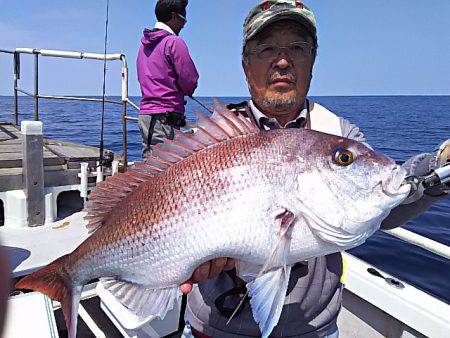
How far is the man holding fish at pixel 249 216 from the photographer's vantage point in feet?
4.13

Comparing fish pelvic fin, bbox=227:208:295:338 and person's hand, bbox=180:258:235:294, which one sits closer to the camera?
fish pelvic fin, bbox=227:208:295:338

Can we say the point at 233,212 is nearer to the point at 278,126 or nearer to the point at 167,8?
the point at 278,126

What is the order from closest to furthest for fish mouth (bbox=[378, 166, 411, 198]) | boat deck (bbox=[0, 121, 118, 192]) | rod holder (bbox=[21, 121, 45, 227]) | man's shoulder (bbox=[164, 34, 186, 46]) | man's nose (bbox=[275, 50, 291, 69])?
1. fish mouth (bbox=[378, 166, 411, 198])
2. man's nose (bbox=[275, 50, 291, 69])
3. rod holder (bbox=[21, 121, 45, 227])
4. boat deck (bbox=[0, 121, 118, 192])
5. man's shoulder (bbox=[164, 34, 186, 46])

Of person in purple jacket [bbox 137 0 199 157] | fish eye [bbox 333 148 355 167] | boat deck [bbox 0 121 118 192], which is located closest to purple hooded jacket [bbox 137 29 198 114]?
person in purple jacket [bbox 137 0 199 157]

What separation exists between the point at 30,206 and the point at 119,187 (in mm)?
→ 2644

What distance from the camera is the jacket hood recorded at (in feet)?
12.9

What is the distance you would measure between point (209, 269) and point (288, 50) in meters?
1.00

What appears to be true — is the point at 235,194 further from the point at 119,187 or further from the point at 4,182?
the point at 4,182

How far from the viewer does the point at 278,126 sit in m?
1.71

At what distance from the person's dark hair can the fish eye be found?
3.21 metres

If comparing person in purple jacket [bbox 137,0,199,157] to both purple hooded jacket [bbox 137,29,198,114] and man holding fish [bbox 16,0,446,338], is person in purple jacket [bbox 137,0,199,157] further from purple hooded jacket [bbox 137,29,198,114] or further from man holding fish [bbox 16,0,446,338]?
man holding fish [bbox 16,0,446,338]

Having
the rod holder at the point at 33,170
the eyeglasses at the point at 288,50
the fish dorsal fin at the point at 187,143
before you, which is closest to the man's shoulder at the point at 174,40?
the rod holder at the point at 33,170

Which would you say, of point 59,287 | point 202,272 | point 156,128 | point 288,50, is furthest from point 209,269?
point 156,128

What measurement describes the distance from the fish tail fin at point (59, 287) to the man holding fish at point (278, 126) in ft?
1.40
